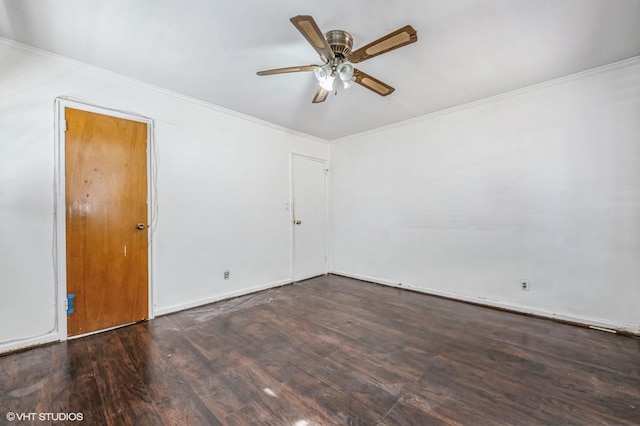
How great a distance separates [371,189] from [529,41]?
2653mm

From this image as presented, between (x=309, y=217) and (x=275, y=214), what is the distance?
0.74 m

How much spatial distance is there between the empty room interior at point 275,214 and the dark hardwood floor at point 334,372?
0.02m

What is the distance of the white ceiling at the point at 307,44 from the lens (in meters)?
1.76

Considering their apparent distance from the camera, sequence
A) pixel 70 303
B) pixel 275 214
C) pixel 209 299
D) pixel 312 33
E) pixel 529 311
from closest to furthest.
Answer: pixel 312 33
pixel 70 303
pixel 529 311
pixel 209 299
pixel 275 214

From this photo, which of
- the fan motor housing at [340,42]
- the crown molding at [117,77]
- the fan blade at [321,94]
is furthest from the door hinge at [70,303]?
the fan motor housing at [340,42]

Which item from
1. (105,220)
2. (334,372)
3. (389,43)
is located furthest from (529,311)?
(105,220)

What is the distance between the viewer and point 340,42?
77.7 inches

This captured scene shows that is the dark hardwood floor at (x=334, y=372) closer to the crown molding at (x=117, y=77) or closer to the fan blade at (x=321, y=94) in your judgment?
the fan blade at (x=321, y=94)

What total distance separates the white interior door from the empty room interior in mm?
477

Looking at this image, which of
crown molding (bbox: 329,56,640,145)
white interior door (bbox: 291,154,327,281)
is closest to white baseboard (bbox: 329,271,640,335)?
white interior door (bbox: 291,154,327,281)

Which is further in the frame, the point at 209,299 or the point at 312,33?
the point at 209,299

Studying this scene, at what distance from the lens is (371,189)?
443cm

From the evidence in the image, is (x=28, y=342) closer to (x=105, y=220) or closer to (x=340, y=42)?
(x=105, y=220)

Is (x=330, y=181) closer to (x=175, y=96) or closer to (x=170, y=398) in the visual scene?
(x=175, y=96)
